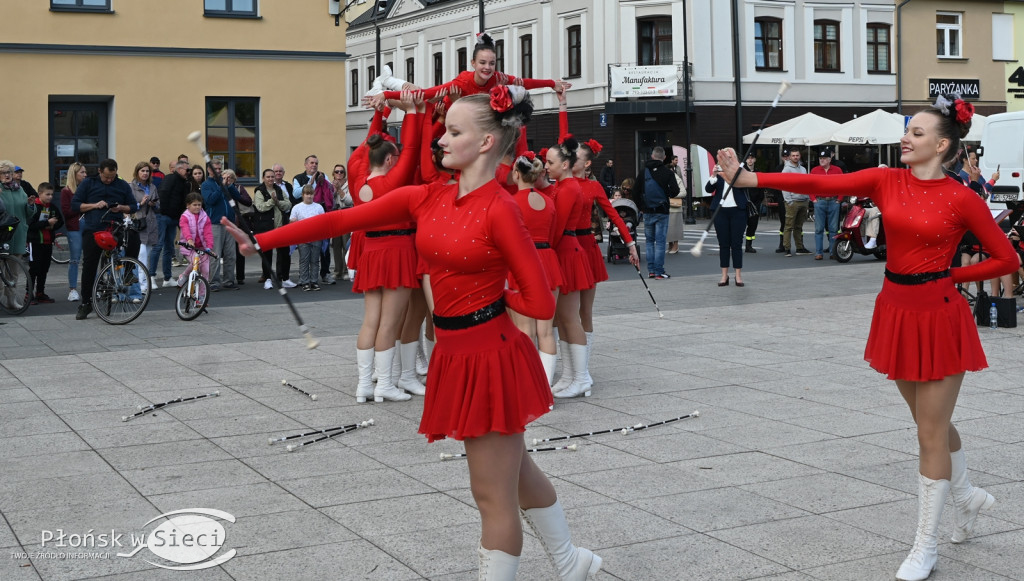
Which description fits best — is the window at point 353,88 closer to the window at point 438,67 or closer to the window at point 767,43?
the window at point 438,67

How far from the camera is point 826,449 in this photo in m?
6.83

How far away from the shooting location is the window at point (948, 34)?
147 ft

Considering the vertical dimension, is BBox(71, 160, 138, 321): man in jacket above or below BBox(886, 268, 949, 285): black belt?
above

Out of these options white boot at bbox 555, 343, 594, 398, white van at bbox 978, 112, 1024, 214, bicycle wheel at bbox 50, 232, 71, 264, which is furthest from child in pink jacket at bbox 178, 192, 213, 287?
white van at bbox 978, 112, 1024, 214

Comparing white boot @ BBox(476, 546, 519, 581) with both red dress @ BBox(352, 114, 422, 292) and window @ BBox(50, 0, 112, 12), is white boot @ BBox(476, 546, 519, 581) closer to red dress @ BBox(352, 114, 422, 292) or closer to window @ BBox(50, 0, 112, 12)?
red dress @ BBox(352, 114, 422, 292)

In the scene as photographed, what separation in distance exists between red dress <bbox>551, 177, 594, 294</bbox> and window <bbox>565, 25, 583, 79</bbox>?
3591cm

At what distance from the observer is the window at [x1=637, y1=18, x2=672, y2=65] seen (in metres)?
41.5

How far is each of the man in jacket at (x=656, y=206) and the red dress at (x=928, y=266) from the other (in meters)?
13.4

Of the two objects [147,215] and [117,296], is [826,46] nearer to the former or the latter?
[147,215]

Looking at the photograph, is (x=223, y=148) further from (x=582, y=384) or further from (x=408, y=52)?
(x=408, y=52)

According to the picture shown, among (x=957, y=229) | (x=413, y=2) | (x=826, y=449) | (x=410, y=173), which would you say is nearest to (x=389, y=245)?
(x=410, y=173)

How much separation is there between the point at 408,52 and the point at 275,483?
51793mm

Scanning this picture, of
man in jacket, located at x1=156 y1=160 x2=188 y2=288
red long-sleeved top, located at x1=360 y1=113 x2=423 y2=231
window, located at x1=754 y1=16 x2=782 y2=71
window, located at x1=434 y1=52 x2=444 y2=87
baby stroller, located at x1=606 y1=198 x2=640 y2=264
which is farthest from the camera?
window, located at x1=434 y1=52 x2=444 y2=87

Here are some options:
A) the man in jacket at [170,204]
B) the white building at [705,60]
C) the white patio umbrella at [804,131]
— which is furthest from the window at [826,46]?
the man in jacket at [170,204]
